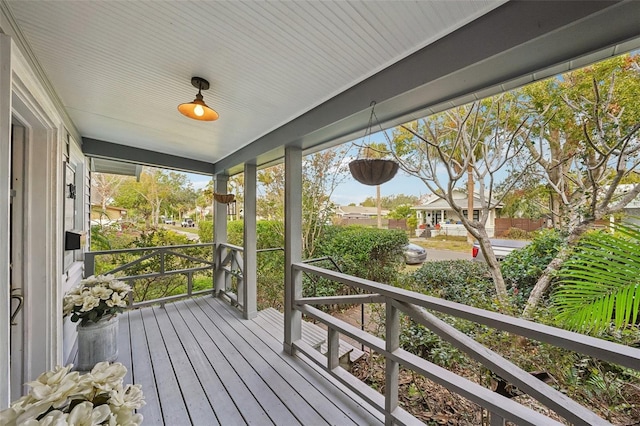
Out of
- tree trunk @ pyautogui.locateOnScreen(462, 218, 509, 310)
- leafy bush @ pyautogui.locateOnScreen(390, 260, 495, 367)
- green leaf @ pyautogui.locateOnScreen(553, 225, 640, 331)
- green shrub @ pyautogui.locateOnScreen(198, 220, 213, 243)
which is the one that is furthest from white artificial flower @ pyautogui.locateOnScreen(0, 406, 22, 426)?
green shrub @ pyautogui.locateOnScreen(198, 220, 213, 243)

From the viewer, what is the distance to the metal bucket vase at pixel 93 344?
233cm

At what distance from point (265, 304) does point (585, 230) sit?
5071 mm

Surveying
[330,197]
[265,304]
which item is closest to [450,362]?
[265,304]

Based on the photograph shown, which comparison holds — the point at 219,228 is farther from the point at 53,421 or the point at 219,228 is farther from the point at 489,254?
the point at 489,254

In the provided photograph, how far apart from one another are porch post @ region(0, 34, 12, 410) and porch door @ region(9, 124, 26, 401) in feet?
2.80

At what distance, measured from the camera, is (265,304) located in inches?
205

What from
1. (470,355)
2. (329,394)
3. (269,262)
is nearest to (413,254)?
(269,262)

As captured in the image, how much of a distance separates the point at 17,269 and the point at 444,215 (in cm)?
509

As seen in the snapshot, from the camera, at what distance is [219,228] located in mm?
4566

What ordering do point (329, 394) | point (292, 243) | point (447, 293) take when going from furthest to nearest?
1. point (447, 293)
2. point (292, 243)
3. point (329, 394)

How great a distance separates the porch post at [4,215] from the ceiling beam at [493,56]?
177cm

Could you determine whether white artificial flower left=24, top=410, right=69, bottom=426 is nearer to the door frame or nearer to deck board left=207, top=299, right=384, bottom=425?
deck board left=207, top=299, right=384, bottom=425

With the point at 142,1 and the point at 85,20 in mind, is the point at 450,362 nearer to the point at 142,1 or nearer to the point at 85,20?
the point at 142,1

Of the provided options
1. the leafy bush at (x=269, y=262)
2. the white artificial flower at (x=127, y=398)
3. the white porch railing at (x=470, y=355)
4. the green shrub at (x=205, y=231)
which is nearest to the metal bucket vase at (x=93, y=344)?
the white porch railing at (x=470, y=355)
